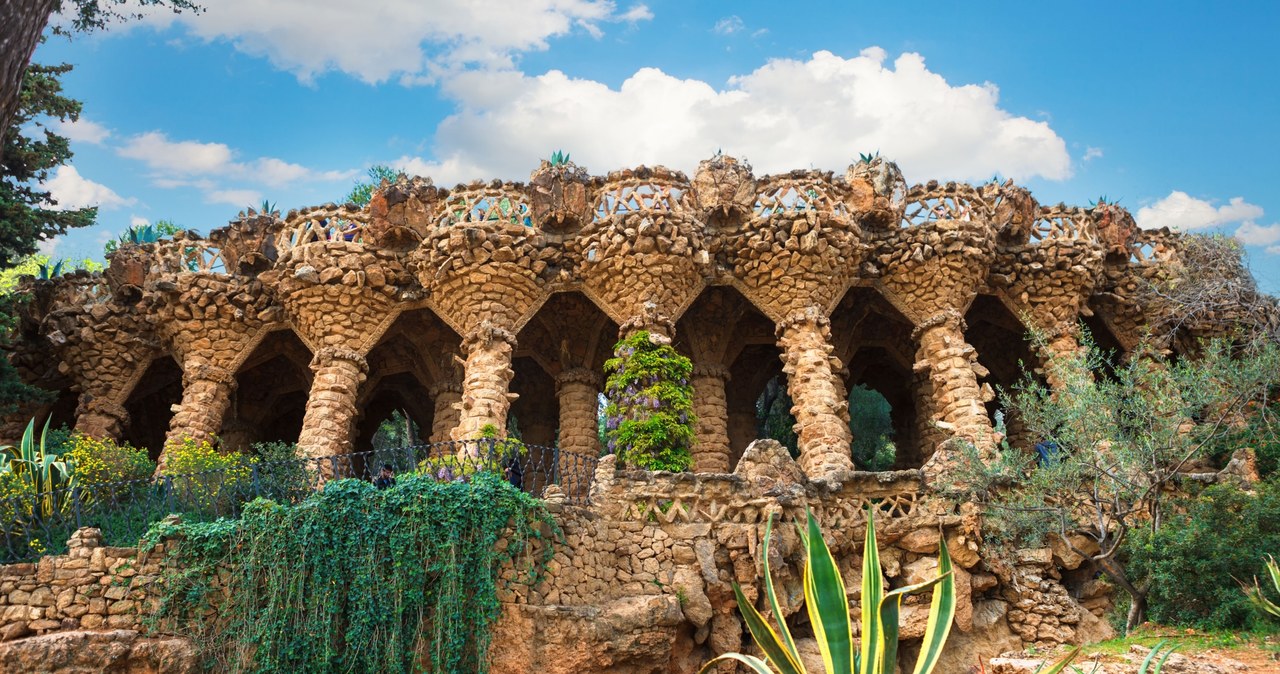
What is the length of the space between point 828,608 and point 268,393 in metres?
14.6

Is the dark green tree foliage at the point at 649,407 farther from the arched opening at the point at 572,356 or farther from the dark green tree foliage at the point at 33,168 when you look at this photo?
the dark green tree foliage at the point at 33,168

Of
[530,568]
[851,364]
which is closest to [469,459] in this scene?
[530,568]

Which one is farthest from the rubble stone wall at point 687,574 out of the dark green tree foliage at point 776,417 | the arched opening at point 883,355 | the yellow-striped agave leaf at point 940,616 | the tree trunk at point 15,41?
the dark green tree foliage at point 776,417

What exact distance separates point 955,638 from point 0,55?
8934 millimetres

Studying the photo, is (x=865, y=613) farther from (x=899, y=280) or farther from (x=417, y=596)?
(x=899, y=280)

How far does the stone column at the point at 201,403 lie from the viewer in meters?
12.8

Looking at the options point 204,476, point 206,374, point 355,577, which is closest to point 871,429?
point 206,374

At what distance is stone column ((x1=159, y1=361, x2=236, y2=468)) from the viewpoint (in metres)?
12.8

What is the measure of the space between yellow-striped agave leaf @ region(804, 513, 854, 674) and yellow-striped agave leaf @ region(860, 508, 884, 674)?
81 mm

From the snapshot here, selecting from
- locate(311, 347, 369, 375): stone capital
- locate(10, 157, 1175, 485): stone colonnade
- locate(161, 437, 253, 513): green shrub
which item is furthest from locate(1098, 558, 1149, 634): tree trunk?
locate(311, 347, 369, 375): stone capital

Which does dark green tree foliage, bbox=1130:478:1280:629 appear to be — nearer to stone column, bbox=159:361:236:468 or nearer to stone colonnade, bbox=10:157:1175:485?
stone colonnade, bbox=10:157:1175:485

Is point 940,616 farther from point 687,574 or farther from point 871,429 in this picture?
point 871,429

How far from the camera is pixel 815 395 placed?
39.5 ft

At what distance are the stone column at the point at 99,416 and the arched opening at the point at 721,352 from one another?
904 cm
